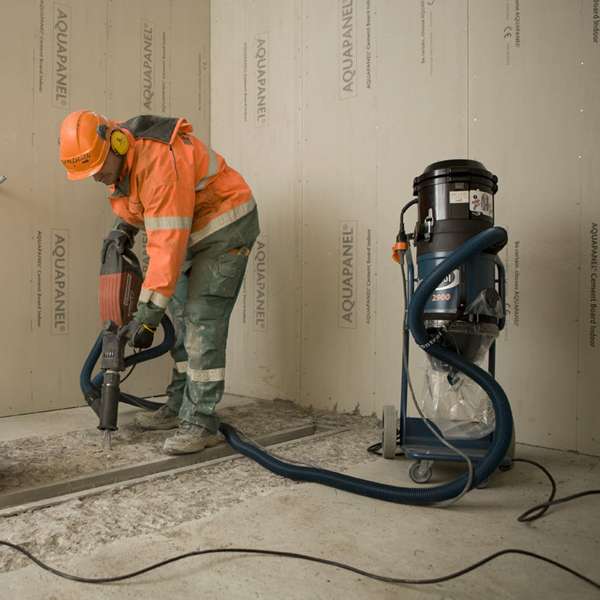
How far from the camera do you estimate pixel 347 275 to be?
2.96 m

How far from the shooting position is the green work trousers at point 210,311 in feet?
7.23

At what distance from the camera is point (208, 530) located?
1523 millimetres

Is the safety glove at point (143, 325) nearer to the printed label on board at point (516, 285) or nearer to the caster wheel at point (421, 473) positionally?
the caster wheel at point (421, 473)

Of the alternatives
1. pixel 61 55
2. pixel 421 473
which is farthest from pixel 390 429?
pixel 61 55

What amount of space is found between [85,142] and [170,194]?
14.2 inches

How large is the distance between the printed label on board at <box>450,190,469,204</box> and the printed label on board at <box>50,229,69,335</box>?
2.14 meters

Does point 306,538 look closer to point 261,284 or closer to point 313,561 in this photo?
point 313,561

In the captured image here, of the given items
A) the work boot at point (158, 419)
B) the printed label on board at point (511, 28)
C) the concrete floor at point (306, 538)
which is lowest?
the concrete floor at point (306, 538)

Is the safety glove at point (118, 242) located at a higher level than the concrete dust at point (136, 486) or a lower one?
higher

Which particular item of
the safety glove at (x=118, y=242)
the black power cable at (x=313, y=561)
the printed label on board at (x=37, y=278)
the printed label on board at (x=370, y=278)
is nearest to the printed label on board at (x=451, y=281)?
the black power cable at (x=313, y=561)

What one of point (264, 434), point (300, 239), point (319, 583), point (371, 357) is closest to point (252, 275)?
point (300, 239)

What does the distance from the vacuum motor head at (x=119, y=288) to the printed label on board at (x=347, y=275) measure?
3.83 ft

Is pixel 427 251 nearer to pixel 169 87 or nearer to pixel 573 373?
pixel 573 373

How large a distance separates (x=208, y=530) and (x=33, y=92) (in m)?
2.50
